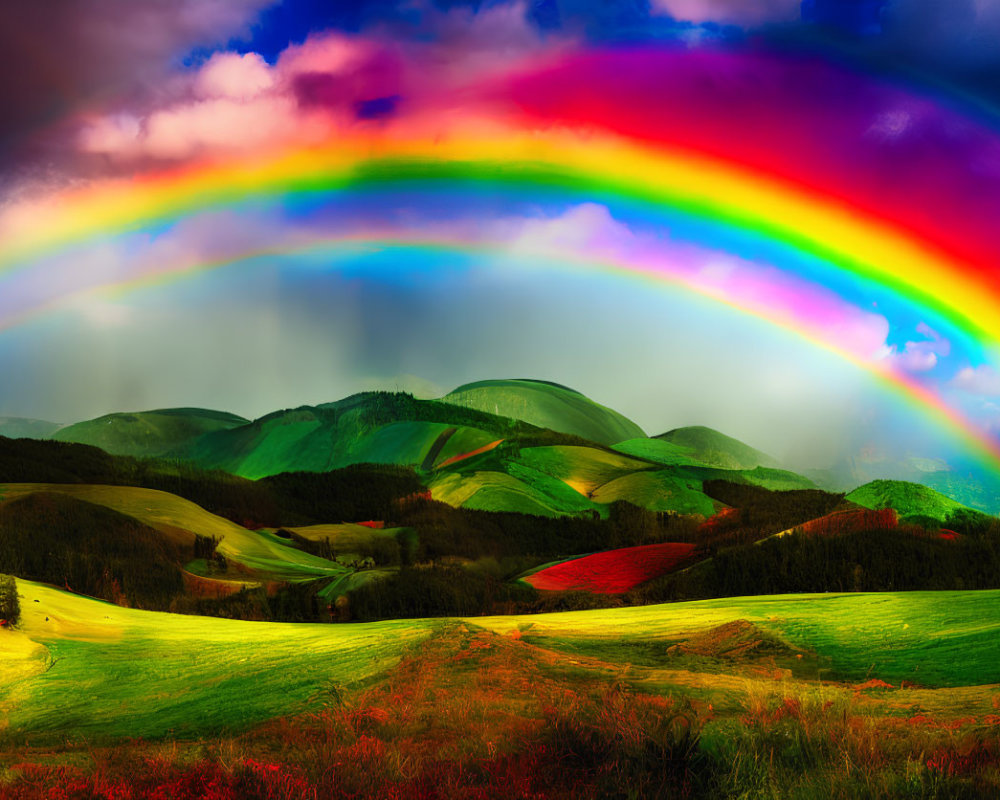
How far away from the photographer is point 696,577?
29.7 metres

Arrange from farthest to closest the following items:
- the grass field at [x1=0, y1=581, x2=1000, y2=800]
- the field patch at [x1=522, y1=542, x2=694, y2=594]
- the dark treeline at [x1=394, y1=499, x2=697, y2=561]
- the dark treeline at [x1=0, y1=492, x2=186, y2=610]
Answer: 1. the dark treeline at [x1=394, y1=499, x2=697, y2=561]
2. the field patch at [x1=522, y1=542, x2=694, y2=594]
3. the dark treeline at [x1=0, y1=492, x2=186, y2=610]
4. the grass field at [x1=0, y1=581, x2=1000, y2=800]

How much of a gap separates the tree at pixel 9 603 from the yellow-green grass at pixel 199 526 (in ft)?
83.1

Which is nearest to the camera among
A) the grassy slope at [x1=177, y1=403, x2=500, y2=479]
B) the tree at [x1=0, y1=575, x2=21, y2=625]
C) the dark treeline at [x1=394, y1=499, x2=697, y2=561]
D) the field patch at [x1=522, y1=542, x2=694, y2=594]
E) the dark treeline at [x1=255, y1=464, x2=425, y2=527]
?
the tree at [x1=0, y1=575, x2=21, y2=625]

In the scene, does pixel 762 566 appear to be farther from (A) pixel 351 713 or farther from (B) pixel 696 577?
(A) pixel 351 713

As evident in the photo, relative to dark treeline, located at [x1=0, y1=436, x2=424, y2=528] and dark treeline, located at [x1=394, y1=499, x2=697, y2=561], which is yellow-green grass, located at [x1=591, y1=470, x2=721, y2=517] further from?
dark treeline, located at [x1=0, y1=436, x2=424, y2=528]

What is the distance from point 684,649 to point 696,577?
1976 centimetres

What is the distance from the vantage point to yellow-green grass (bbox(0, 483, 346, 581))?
134 feet

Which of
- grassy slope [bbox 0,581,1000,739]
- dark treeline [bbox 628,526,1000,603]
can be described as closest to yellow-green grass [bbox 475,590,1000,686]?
grassy slope [bbox 0,581,1000,739]

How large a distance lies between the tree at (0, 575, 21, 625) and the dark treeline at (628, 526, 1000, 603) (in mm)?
18231

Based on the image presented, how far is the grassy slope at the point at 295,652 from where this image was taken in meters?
8.56

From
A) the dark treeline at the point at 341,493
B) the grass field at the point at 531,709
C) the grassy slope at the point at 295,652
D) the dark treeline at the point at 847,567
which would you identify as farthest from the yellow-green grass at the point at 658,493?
the grass field at the point at 531,709

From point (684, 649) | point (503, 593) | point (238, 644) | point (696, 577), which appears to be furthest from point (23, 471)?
point (684, 649)

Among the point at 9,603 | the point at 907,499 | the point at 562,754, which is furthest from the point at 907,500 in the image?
the point at 9,603

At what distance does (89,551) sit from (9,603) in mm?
24922
